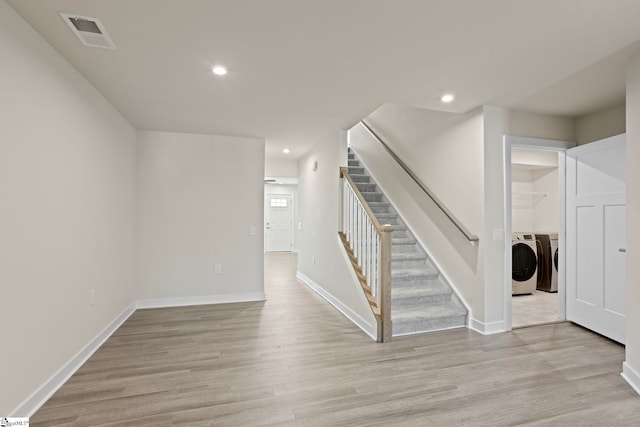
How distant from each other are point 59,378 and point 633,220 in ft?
13.9

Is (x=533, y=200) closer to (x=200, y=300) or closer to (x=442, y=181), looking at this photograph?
(x=442, y=181)

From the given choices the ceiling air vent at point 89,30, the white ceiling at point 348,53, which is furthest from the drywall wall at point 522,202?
the ceiling air vent at point 89,30

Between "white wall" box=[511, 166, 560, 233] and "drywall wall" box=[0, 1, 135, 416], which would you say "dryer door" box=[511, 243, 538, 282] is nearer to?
"white wall" box=[511, 166, 560, 233]

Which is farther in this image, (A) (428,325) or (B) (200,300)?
(B) (200,300)

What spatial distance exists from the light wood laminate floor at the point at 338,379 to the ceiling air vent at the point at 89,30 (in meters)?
2.37

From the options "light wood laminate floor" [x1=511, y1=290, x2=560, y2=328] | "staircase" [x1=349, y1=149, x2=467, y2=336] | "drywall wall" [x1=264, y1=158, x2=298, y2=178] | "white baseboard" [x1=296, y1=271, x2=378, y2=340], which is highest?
"drywall wall" [x1=264, y1=158, x2=298, y2=178]

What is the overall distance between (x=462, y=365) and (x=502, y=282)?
1.18 meters

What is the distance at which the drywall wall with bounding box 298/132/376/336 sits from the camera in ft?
12.2

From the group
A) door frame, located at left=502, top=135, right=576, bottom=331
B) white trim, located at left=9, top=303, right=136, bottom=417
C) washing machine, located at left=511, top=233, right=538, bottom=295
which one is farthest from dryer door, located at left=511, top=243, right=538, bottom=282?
white trim, located at left=9, top=303, right=136, bottom=417

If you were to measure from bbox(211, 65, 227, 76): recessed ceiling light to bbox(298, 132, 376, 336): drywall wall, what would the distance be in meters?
1.98

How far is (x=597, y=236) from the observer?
3320mm

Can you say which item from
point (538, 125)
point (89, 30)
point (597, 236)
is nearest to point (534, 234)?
point (597, 236)

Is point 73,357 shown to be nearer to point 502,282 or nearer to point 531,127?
point 502,282

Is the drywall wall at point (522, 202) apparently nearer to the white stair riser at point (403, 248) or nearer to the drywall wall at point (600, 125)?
the drywall wall at point (600, 125)
